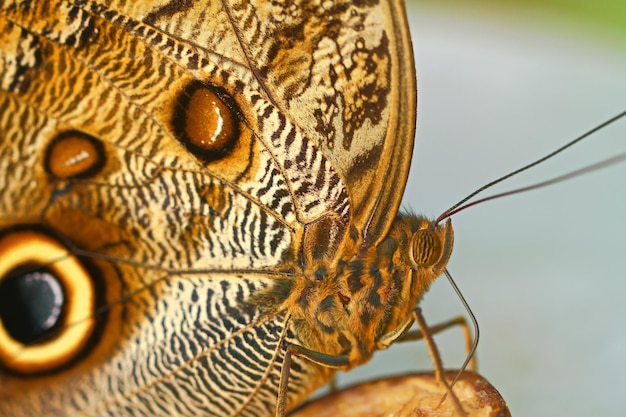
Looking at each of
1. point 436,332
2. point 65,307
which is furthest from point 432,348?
point 65,307

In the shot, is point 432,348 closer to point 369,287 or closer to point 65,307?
point 369,287

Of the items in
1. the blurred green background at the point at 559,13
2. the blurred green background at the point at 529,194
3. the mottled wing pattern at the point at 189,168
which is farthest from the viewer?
the blurred green background at the point at 559,13

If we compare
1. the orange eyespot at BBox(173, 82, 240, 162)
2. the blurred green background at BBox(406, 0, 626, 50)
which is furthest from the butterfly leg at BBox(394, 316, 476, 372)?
the blurred green background at BBox(406, 0, 626, 50)

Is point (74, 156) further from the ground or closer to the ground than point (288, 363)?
further from the ground

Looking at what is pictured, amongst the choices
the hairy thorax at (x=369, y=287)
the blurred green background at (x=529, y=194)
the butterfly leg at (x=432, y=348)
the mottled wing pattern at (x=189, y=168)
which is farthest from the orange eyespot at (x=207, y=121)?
the blurred green background at (x=529, y=194)

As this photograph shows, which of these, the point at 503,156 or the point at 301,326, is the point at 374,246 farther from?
the point at 503,156

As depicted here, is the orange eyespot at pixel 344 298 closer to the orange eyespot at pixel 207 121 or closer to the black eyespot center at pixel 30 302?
the orange eyespot at pixel 207 121
